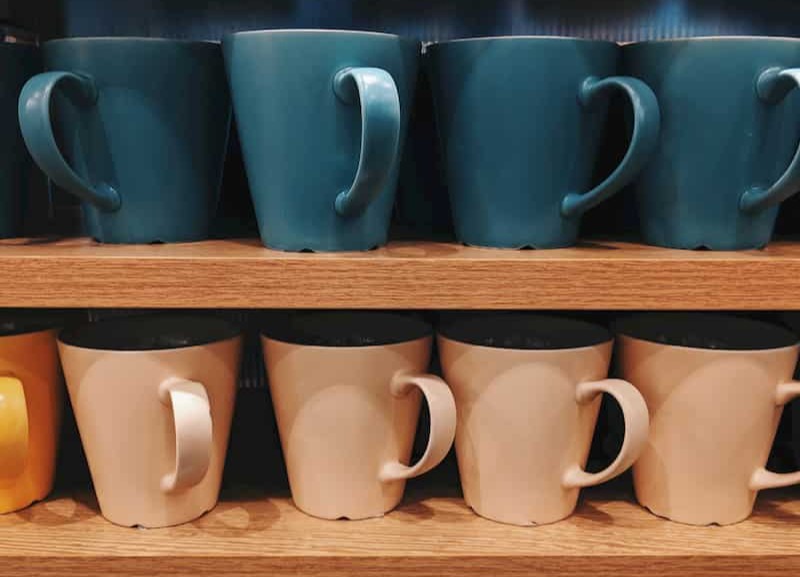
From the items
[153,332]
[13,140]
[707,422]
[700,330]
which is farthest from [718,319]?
[13,140]

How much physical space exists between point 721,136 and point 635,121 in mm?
78

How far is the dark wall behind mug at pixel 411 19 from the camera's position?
2.37 ft

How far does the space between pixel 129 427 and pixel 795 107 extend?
49 cm

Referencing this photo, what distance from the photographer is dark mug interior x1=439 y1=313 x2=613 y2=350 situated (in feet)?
2.14

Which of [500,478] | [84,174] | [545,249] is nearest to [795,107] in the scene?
[545,249]

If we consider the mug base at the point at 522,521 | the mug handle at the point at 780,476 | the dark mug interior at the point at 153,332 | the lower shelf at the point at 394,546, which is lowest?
the lower shelf at the point at 394,546

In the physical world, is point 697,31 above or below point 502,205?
above

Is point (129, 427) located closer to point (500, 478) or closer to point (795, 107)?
point (500, 478)

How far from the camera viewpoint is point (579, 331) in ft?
2.16

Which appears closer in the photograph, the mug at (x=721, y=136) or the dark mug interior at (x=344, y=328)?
the mug at (x=721, y=136)

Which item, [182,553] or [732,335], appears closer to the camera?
[182,553]

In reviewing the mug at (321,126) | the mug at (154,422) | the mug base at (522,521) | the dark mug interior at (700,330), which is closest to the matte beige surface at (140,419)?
the mug at (154,422)

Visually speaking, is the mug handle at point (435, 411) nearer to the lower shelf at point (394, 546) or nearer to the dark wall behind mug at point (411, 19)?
the lower shelf at point (394, 546)

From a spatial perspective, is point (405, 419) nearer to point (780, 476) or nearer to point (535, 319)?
point (535, 319)
